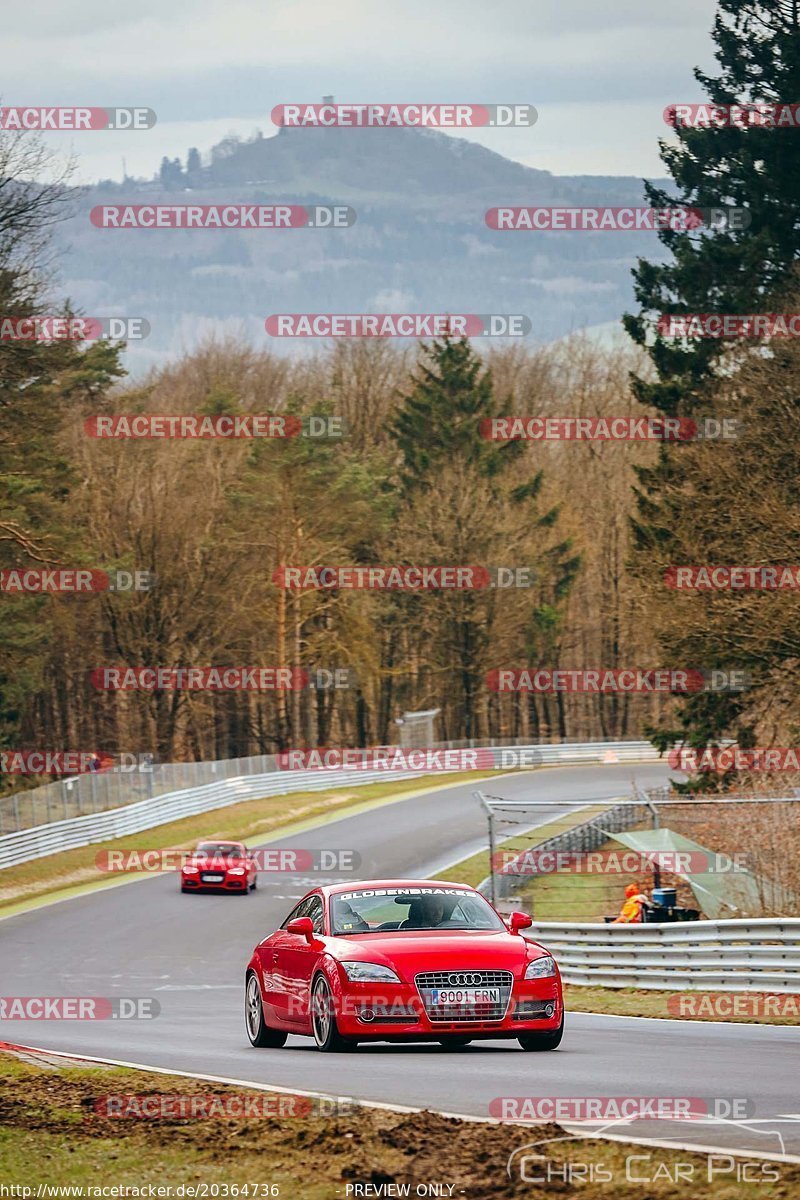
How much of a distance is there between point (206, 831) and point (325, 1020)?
38982mm

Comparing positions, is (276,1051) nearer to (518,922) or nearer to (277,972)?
(277,972)

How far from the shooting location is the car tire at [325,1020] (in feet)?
41.4

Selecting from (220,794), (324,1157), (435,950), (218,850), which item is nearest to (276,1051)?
(435,950)

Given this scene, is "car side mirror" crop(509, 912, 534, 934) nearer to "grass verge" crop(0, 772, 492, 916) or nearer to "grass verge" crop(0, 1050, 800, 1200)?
"grass verge" crop(0, 1050, 800, 1200)

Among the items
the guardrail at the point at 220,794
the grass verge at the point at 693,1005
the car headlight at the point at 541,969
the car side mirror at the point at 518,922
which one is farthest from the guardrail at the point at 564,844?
the guardrail at the point at 220,794

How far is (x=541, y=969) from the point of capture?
497 inches

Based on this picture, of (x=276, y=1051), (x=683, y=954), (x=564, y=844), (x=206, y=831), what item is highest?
(x=276, y=1051)

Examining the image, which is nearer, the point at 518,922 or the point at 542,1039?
the point at 542,1039

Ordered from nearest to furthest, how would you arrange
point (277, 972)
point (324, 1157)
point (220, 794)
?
A: 1. point (324, 1157)
2. point (277, 972)
3. point (220, 794)

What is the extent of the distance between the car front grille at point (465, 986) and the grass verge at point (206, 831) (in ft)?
87.0

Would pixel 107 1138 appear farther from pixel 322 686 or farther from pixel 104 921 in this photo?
pixel 322 686

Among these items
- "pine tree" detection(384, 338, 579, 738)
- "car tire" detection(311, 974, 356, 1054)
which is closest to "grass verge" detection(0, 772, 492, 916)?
"pine tree" detection(384, 338, 579, 738)

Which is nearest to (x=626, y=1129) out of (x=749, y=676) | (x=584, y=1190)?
(x=584, y=1190)

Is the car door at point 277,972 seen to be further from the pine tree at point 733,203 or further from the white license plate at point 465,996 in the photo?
the pine tree at point 733,203
